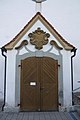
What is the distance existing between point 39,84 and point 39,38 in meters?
2.29

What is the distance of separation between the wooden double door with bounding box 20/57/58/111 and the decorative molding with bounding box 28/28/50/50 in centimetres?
70

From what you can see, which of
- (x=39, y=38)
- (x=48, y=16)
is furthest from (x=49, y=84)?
(x=48, y=16)

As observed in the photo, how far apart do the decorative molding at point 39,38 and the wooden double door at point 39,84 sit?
70cm

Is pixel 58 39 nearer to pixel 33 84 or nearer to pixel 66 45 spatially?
pixel 66 45

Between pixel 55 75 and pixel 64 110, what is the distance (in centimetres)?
175

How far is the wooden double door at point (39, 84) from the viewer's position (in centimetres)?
1243

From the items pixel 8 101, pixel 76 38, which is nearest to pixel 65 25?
pixel 76 38

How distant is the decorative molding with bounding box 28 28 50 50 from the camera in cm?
1277

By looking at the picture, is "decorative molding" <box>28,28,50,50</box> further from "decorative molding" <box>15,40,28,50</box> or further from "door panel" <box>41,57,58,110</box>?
"door panel" <box>41,57,58,110</box>

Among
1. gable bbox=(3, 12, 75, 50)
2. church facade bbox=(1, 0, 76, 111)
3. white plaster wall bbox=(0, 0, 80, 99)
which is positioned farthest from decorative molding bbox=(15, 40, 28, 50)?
white plaster wall bbox=(0, 0, 80, 99)

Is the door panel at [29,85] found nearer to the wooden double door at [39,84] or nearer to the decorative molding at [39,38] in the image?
the wooden double door at [39,84]

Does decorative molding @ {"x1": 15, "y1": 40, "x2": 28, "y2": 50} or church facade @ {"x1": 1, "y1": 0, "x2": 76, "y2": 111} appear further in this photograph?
decorative molding @ {"x1": 15, "y1": 40, "x2": 28, "y2": 50}

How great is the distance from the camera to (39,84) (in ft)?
41.3

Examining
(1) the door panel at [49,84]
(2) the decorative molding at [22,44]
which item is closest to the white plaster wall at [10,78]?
(2) the decorative molding at [22,44]
